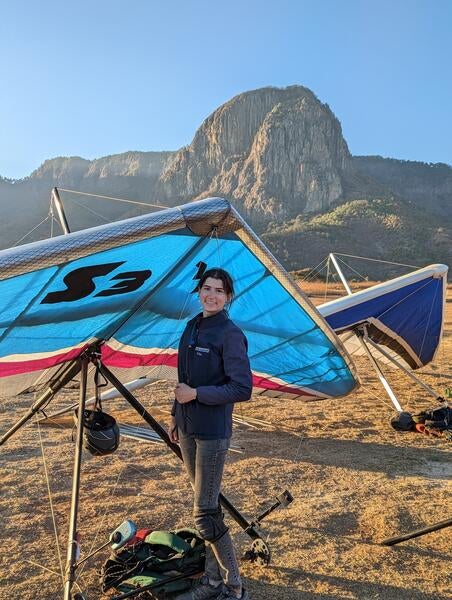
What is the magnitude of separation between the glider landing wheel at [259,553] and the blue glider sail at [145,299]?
155 centimetres

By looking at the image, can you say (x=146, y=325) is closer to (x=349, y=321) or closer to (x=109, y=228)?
(x=109, y=228)

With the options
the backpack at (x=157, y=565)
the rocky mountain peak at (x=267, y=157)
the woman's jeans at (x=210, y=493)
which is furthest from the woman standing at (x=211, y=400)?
the rocky mountain peak at (x=267, y=157)

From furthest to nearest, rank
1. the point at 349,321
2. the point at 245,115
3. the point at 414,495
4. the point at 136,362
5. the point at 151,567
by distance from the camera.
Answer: the point at 245,115
the point at 349,321
the point at 136,362
the point at 414,495
the point at 151,567

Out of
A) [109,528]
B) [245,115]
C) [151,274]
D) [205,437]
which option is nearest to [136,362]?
[109,528]

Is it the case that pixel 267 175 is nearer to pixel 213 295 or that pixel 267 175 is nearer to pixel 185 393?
pixel 213 295

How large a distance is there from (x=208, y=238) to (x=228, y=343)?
2.44 ft

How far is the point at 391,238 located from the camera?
65875mm

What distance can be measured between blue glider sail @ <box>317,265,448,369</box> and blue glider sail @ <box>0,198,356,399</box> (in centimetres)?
152

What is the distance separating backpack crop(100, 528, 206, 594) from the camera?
9.38ft

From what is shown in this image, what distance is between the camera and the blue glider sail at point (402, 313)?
6223 millimetres

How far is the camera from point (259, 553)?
3277 mm

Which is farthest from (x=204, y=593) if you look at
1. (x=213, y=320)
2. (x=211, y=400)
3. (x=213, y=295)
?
(x=213, y=295)

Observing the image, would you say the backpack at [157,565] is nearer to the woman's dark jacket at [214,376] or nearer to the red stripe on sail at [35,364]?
the woman's dark jacket at [214,376]

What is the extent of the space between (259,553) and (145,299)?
5.87ft
